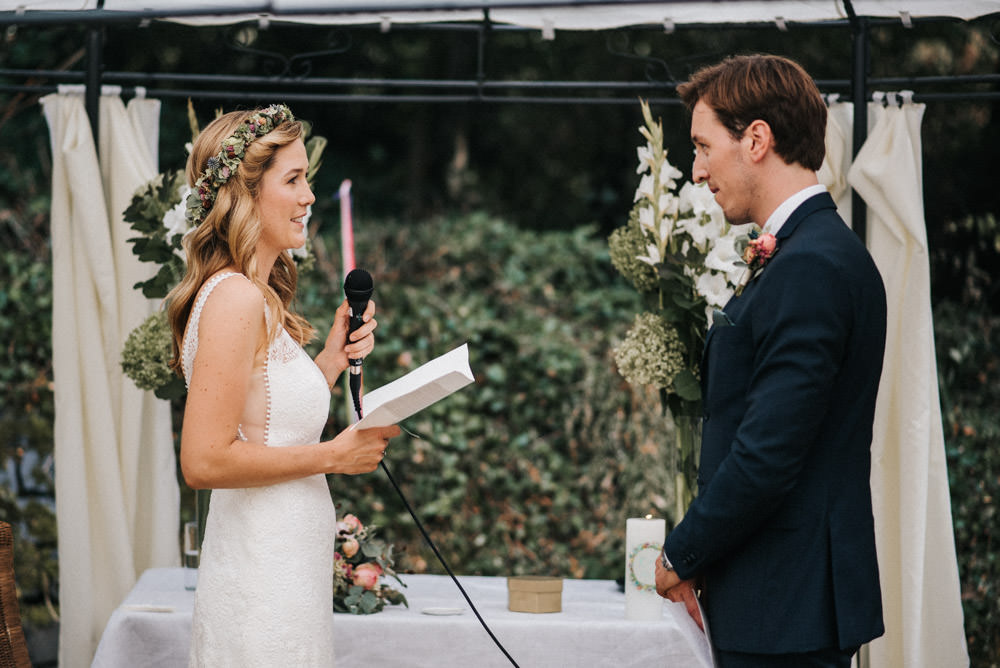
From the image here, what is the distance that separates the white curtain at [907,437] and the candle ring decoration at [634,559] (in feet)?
3.30

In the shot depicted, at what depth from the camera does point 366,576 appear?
9.76 ft

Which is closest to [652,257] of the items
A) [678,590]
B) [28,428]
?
[678,590]

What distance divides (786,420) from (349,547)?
1.59 metres

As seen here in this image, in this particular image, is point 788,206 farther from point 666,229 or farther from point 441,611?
point 441,611

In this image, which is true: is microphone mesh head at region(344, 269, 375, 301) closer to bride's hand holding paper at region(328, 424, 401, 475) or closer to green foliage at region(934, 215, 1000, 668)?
bride's hand holding paper at region(328, 424, 401, 475)

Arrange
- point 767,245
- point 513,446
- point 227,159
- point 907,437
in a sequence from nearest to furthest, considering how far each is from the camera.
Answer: point 767,245
point 227,159
point 907,437
point 513,446

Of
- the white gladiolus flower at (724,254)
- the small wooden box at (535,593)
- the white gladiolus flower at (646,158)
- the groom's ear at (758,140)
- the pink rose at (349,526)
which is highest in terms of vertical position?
the white gladiolus flower at (646,158)

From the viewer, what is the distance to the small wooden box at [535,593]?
2.91 meters

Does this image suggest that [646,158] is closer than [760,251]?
No

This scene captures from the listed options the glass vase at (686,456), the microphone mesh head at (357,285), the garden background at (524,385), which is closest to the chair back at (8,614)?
the microphone mesh head at (357,285)

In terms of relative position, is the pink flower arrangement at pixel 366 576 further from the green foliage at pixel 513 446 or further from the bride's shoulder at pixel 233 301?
the green foliage at pixel 513 446

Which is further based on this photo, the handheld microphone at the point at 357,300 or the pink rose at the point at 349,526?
the pink rose at the point at 349,526

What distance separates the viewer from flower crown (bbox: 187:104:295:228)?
7.25ft

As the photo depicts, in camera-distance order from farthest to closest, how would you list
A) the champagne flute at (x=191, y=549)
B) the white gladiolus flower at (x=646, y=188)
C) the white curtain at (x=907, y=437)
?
the white curtain at (x=907, y=437) < the champagne flute at (x=191, y=549) < the white gladiolus flower at (x=646, y=188)
